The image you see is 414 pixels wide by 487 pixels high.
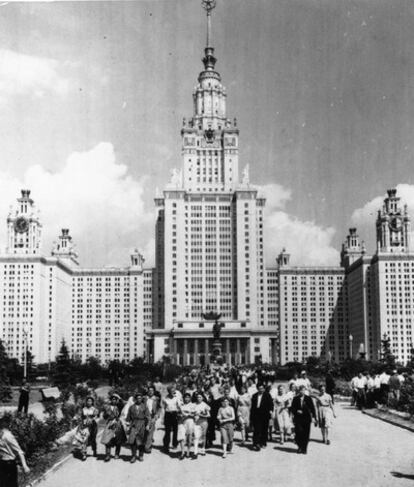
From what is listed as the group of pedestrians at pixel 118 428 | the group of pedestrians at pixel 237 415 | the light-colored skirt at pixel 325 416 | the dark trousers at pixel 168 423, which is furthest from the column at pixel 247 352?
the group of pedestrians at pixel 118 428

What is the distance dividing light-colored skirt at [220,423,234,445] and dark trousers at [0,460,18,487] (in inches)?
317

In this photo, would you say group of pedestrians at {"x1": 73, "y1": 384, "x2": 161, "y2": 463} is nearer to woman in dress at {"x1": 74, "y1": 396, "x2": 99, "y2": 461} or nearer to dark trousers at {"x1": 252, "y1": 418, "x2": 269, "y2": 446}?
woman in dress at {"x1": 74, "y1": 396, "x2": 99, "y2": 461}

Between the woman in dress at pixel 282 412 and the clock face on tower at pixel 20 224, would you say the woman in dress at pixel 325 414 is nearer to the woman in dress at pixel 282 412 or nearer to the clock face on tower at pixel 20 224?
the woman in dress at pixel 282 412

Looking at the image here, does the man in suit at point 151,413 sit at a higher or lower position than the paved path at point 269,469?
higher

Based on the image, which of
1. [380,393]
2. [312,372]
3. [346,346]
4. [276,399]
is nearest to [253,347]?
[346,346]

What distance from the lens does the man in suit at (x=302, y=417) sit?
19.5m

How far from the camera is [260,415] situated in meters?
20.6

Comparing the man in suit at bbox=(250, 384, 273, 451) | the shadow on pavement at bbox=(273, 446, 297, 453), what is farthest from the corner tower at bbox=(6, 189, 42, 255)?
the shadow on pavement at bbox=(273, 446, 297, 453)

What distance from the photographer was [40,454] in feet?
60.2

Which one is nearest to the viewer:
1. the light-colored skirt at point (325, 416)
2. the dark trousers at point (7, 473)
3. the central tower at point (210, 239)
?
the dark trousers at point (7, 473)

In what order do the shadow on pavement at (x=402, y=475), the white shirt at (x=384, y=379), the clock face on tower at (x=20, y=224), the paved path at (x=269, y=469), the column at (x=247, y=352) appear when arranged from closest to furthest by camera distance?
the paved path at (x=269, y=469) → the shadow on pavement at (x=402, y=475) → the white shirt at (x=384, y=379) → the column at (x=247, y=352) → the clock face on tower at (x=20, y=224)

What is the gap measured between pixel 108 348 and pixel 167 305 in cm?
2122

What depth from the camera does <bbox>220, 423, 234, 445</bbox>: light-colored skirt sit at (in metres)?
19.2

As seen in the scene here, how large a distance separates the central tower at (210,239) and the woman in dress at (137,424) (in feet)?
369
